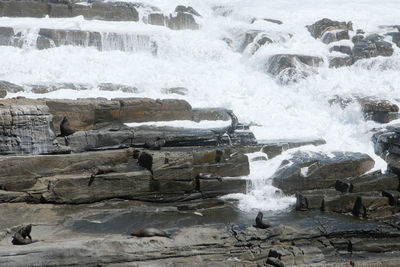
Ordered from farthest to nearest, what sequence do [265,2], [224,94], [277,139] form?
[265,2] < [224,94] < [277,139]

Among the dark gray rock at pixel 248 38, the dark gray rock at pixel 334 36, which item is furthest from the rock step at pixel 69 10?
the dark gray rock at pixel 334 36

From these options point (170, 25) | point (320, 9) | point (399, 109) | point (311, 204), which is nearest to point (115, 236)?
point (311, 204)

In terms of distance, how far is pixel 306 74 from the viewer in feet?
67.6

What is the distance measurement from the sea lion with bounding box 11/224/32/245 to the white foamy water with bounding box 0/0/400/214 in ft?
19.9

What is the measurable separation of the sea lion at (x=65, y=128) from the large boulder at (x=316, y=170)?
19.8 ft

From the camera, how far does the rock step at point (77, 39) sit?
20016 millimetres

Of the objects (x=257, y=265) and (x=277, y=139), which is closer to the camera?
(x=257, y=265)

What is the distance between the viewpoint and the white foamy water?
55.1ft

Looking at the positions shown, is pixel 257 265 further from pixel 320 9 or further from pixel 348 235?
pixel 320 9

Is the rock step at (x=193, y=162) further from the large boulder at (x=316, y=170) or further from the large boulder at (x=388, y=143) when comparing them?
the large boulder at (x=388, y=143)

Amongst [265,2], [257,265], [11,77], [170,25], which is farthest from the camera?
[265,2]

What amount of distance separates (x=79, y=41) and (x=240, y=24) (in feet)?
31.6

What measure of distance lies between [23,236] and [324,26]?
67.8ft

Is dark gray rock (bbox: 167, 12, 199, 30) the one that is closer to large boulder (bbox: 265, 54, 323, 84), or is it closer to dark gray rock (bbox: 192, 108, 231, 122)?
large boulder (bbox: 265, 54, 323, 84)
